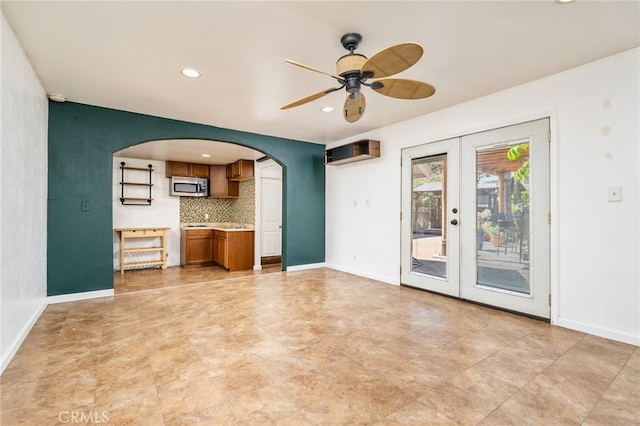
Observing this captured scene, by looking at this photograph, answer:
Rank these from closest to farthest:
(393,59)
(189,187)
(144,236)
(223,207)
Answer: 1. (393,59)
2. (144,236)
3. (189,187)
4. (223,207)

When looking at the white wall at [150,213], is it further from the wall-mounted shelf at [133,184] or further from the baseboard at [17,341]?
the baseboard at [17,341]

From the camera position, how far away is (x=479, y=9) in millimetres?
2090

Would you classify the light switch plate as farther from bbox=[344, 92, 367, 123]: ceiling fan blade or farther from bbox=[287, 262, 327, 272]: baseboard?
bbox=[287, 262, 327, 272]: baseboard

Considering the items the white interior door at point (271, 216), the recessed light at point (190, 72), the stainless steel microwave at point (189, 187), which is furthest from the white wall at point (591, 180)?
the stainless steel microwave at point (189, 187)

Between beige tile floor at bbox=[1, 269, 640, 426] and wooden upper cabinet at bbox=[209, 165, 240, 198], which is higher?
wooden upper cabinet at bbox=[209, 165, 240, 198]

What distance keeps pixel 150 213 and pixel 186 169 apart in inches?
49.9

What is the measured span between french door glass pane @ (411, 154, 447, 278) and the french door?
0.04 ft

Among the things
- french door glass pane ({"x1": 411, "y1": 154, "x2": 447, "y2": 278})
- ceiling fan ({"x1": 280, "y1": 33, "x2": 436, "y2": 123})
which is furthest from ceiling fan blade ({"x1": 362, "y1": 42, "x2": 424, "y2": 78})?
french door glass pane ({"x1": 411, "y1": 154, "x2": 447, "y2": 278})

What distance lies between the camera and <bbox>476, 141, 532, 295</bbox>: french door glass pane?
3303 millimetres

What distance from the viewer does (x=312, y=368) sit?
220 centimetres

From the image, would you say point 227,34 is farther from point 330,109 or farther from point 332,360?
point 332,360

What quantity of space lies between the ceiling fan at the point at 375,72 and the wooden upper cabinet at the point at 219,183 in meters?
5.40

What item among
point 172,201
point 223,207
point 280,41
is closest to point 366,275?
point 280,41

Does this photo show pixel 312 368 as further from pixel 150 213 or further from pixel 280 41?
pixel 150 213
